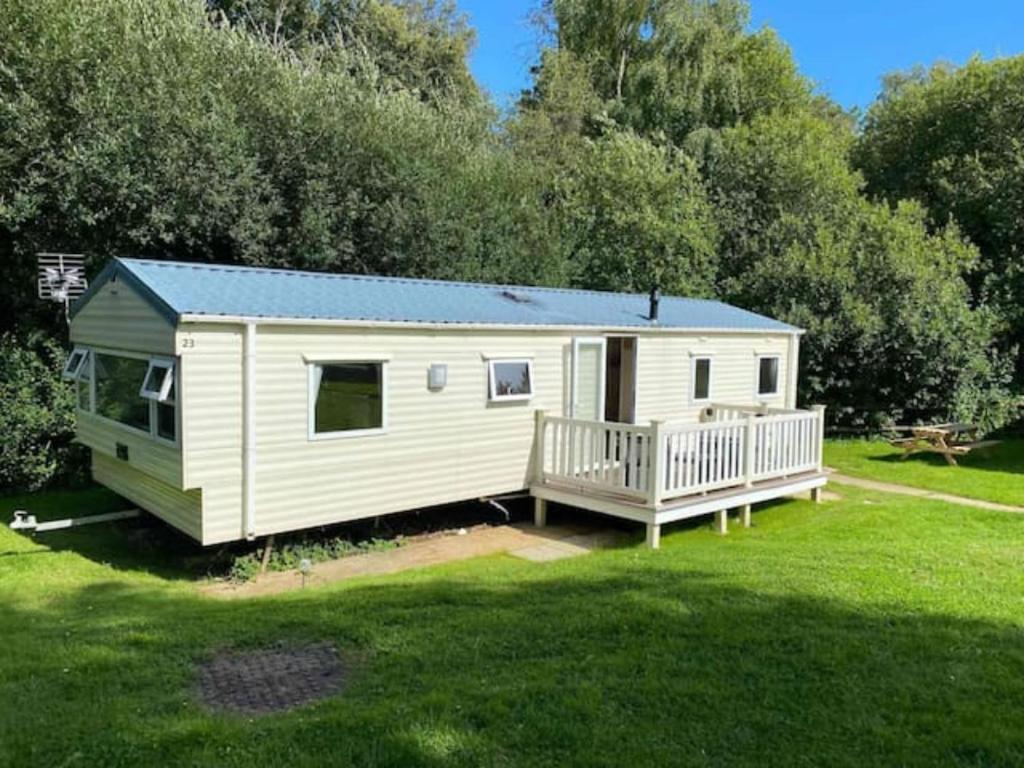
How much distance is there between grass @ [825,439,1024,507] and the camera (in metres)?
12.1

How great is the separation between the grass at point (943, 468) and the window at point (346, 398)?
928cm

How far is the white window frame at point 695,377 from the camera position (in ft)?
40.3

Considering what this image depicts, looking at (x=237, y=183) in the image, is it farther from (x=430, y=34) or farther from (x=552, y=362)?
(x=430, y=34)

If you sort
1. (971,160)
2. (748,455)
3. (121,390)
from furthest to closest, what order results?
1. (971,160)
2. (748,455)
3. (121,390)

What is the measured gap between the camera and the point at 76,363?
9.77 m

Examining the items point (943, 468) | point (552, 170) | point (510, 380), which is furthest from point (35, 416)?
point (943, 468)

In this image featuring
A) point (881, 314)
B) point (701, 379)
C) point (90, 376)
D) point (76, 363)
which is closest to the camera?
point (90, 376)

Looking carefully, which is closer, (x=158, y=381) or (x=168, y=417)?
(x=158, y=381)

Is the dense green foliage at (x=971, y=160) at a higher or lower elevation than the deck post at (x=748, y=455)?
higher

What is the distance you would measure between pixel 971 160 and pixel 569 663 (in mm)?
23620

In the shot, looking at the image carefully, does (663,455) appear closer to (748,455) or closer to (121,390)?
(748,455)

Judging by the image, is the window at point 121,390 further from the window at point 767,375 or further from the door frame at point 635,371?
the window at point 767,375

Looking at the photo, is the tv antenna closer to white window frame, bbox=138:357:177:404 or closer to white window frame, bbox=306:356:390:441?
white window frame, bbox=138:357:177:404

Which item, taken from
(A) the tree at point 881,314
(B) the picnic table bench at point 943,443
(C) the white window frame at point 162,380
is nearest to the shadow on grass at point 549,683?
(C) the white window frame at point 162,380
